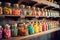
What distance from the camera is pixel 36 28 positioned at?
2.31 meters

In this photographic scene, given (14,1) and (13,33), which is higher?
(14,1)

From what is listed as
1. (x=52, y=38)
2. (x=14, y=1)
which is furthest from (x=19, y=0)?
(x=52, y=38)

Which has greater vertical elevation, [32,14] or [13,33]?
[32,14]

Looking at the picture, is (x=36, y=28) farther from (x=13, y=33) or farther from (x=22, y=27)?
(x=13, y=33)

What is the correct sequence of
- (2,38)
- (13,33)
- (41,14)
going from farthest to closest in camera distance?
(41,14) < (13,33) < (2,38)

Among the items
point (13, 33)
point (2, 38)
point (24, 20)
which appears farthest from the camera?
point (24, 20)

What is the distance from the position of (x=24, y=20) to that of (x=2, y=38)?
0.83 metres

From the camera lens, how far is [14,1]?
2139mm

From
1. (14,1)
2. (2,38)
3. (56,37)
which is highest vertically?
(14,1)

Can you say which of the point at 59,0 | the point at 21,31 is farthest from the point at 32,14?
the point at 59,0

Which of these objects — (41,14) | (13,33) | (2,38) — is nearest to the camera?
(2,38)

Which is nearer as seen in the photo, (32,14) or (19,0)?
(19,0)

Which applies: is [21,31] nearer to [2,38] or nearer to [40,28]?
[2,38]

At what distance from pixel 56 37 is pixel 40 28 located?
1688mm
